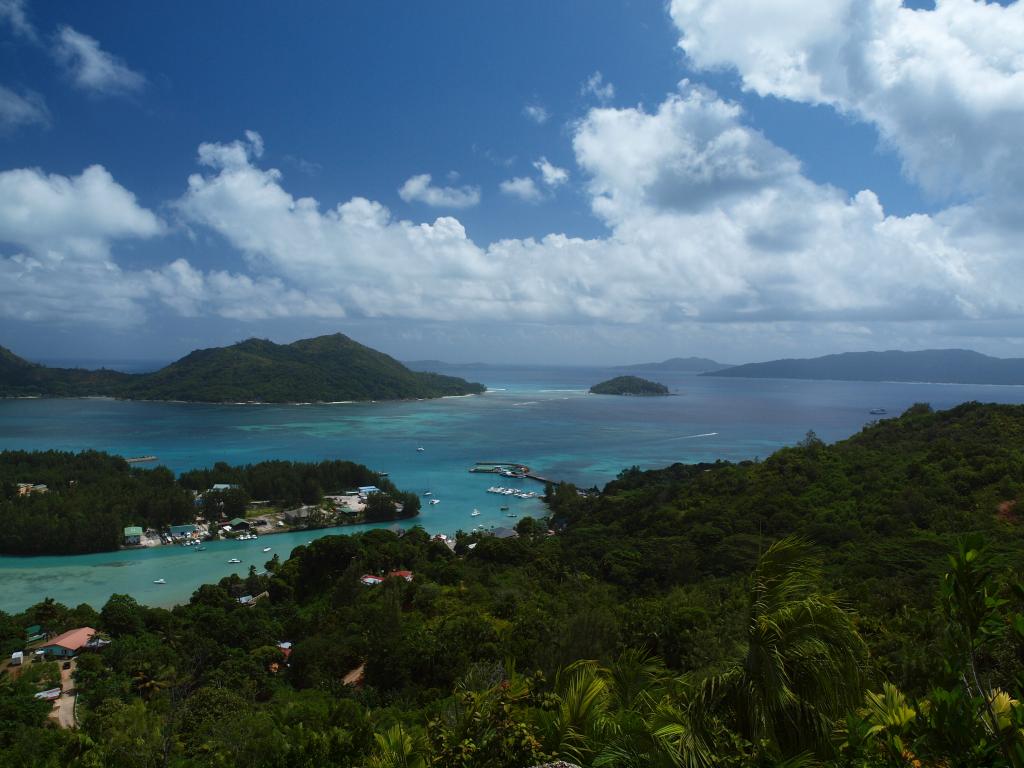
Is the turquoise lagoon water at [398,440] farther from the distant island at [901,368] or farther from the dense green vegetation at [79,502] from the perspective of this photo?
the distant island at [901,368]

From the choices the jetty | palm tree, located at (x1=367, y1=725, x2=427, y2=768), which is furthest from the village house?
palm tree, located at (x1=367, y1=725, x2=427, y2=768)

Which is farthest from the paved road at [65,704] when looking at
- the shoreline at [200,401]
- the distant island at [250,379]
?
the distant island at [250,379]

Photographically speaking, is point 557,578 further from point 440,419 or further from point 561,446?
point 440,419

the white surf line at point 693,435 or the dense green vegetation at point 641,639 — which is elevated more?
the dense green vegetation at point 641,639

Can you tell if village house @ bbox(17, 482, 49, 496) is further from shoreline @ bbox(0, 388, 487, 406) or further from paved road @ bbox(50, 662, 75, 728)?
shoreline @ bbox(0, 388, 487, 406)

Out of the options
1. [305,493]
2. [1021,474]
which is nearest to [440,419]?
[305,493]

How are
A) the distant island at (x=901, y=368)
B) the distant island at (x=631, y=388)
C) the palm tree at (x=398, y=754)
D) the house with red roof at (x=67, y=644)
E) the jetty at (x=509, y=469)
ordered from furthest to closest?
the distant island at (x=901, y=368), the distant island at (x=631, y=388), the jetty at (x=509, y=469), the house with red roof at (x=67, y=644), the palm tree at (x=398, y=754)
